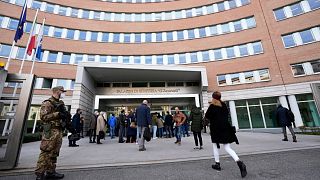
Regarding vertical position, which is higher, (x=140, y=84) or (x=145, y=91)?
(x=140, y=84)

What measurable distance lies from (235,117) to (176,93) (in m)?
7.62

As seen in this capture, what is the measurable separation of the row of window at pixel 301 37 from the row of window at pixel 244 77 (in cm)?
401

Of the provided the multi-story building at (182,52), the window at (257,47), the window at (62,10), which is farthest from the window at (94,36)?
the window at (257,47)

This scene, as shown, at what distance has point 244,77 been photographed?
21.6 metres

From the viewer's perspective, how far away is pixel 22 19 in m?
11.7

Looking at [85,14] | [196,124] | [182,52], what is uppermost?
[85,14]

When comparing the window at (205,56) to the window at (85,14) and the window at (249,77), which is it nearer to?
the window at (249,77)

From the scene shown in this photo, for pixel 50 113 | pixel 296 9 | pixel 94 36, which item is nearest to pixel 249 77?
pixel 296 9

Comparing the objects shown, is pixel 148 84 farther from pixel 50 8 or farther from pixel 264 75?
pixel 50 8

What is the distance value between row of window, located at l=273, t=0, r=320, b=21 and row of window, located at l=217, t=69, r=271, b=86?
23.2 ft

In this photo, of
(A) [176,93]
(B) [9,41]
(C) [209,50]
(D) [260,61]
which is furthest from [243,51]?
(B) [9,41]

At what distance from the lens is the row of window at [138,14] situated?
2419 cm

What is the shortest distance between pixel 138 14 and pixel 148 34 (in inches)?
158

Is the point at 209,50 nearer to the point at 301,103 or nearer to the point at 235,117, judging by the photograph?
the point at 235,117
